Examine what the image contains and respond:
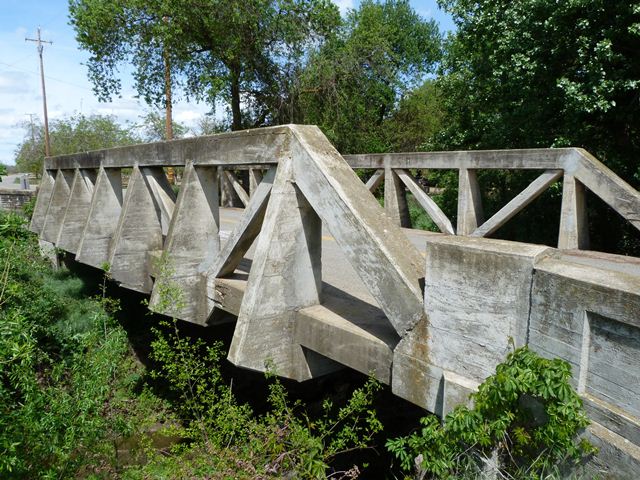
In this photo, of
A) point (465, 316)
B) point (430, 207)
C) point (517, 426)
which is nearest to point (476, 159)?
point (430, 207)

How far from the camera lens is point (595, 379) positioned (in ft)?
8.41

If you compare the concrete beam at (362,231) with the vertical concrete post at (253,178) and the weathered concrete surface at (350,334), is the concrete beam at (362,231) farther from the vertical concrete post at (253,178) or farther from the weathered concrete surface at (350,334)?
the vertical concrete post at (253,178)

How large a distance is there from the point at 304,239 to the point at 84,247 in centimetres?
594

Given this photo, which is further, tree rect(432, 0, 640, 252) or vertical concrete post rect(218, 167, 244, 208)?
vertical concrete post rect(218, 167, 244, 208)

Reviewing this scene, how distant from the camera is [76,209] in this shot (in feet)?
33.9

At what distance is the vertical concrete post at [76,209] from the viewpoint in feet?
33.7

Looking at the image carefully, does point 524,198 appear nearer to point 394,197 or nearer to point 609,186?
point 609,186

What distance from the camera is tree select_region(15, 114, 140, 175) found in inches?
1868

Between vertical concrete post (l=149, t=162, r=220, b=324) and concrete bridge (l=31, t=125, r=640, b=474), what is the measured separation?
0.05 feet

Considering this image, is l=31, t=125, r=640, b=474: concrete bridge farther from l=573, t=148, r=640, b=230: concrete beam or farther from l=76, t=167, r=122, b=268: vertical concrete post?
l=76, t=167, r=122, b=268: vertical concrete post

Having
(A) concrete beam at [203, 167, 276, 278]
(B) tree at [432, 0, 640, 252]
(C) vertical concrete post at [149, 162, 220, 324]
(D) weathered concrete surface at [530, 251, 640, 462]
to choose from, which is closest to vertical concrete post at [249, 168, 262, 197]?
(B) tree at [432, 0, 640, 252]

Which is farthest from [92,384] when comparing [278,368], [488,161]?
[488,161]

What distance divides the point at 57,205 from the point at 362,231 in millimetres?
10811

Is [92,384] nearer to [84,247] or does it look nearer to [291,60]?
[84,247]
